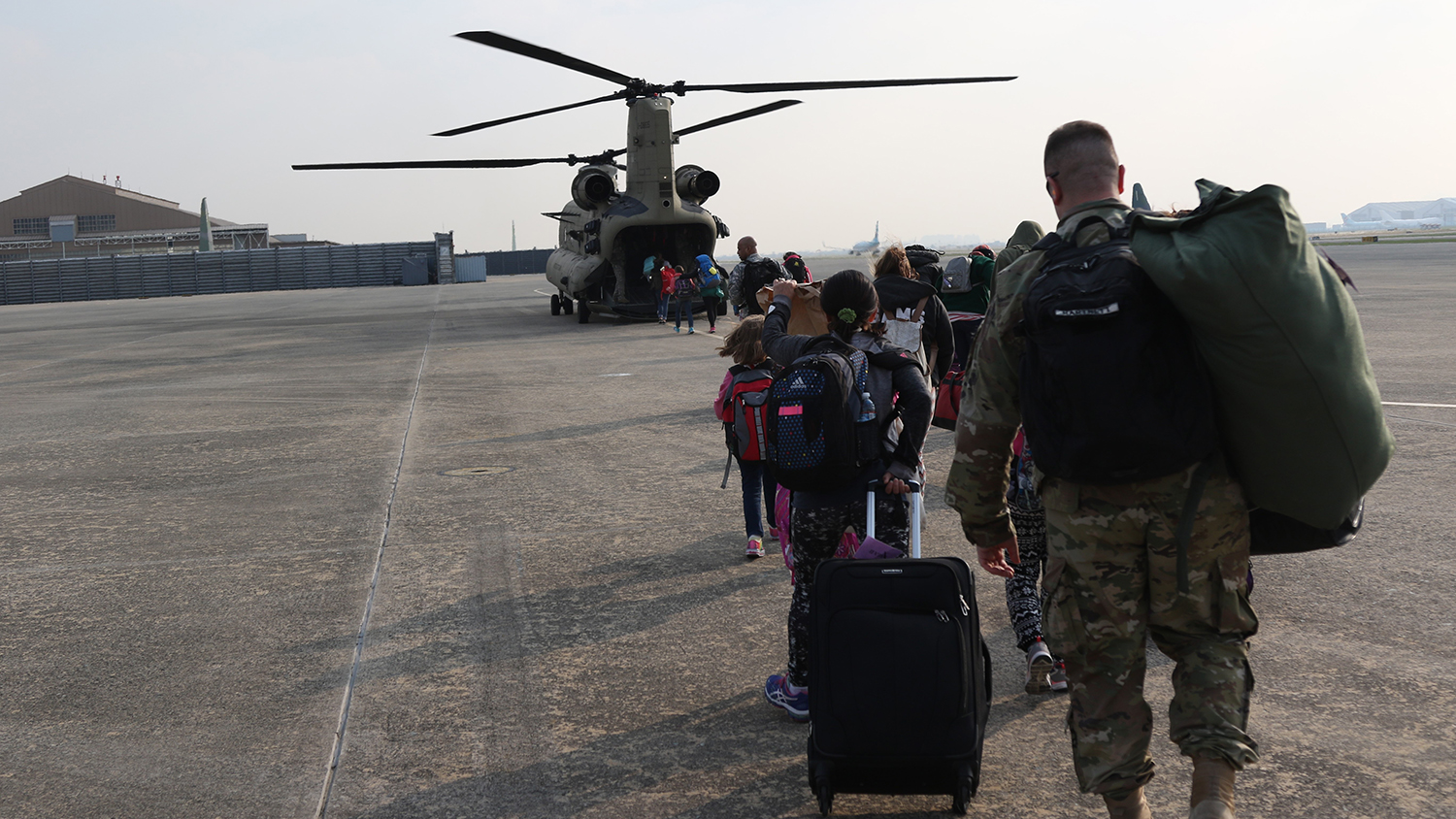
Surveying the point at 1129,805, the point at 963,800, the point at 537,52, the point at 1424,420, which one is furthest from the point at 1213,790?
the point at 537,52

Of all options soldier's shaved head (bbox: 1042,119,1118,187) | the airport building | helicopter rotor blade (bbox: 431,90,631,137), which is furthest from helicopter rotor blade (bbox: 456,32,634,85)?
the airport building

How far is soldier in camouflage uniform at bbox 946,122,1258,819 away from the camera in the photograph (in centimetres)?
282

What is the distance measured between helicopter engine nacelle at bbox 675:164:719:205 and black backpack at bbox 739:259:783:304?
11937mm

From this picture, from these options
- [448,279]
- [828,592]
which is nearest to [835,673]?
[828,592]

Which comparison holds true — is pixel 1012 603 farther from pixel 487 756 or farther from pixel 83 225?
pixel 83 225

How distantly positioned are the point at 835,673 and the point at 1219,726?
1057mm

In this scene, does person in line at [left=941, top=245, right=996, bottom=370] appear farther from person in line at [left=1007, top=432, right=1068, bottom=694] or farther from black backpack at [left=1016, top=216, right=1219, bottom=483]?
black backpack at [left=1016, top=216, right=1219, bottom=483]

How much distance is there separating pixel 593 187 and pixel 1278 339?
22.5 m

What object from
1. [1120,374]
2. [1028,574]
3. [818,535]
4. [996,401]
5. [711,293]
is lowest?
[1028,574]

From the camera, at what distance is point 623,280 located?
81.4 feet

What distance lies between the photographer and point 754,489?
20.5 ft

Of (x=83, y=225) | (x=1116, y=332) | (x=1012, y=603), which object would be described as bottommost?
(x=1012, y=603)

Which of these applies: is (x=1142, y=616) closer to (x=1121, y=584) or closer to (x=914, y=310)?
(x=1121, y=584)

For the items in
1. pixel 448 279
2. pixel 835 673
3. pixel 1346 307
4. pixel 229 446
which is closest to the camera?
pixel 1346 307
